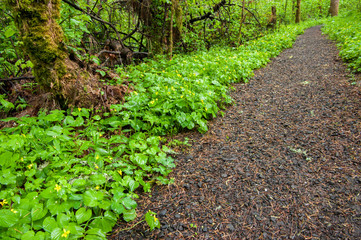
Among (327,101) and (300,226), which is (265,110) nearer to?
(327,101)

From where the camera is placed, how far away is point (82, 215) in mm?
1554

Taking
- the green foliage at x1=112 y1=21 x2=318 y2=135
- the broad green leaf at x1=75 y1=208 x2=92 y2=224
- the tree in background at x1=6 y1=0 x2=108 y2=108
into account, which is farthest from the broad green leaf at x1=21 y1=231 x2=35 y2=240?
the tree in background at x1=6 y1=0 x2=108 y2=108

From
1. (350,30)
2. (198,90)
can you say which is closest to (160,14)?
(198,90)

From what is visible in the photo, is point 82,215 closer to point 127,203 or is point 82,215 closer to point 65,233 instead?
point 65,233

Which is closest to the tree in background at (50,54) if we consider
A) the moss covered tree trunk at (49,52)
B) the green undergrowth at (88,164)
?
the moss covered tree trunk at (49,52)

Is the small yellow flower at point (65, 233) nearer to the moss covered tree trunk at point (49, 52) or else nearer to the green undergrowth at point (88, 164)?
the green undergrowth at point (88, 164)

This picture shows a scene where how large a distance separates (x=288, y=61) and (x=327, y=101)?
12.0 feet

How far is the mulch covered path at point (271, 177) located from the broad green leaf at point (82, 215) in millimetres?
306

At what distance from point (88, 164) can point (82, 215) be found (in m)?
0.60

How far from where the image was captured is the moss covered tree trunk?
253 cm

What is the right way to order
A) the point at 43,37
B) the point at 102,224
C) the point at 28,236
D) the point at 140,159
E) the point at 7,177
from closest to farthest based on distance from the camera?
the point at 28,236
the point at 102,224
the point at 7,177
the point at 140,159
the point at 43,37

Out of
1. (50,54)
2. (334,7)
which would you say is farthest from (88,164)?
(334,7)

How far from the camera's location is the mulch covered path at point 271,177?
1.73 m

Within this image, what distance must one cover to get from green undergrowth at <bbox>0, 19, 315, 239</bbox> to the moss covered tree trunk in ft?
1.09
